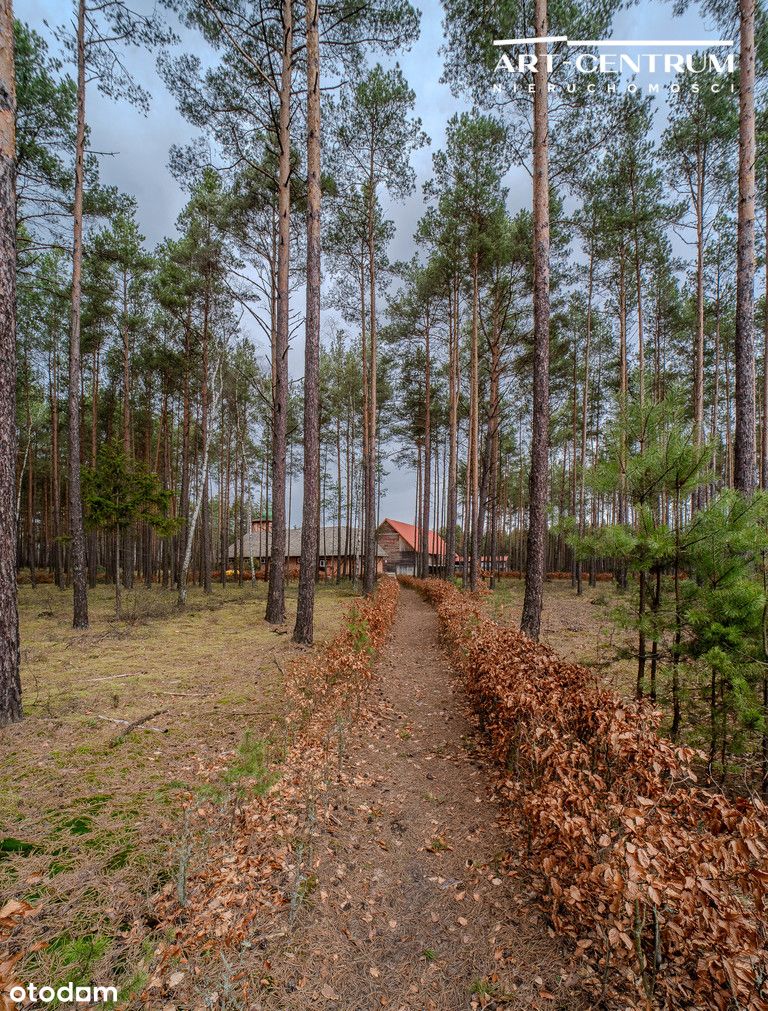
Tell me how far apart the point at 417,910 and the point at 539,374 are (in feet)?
25.1

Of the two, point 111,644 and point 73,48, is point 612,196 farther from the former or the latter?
point 111,644

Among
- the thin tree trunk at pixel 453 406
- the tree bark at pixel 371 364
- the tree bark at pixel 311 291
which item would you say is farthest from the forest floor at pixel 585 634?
the tree bark at pixel 371 364

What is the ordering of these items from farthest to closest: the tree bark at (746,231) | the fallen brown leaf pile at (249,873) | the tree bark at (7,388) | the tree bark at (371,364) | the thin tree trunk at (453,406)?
1. the thin tree trunk at (453,406)
2. the tree bark at (371,364)
3. the tree bark at (746,231)
4. the tree bark at (7,388)
5. the fallen brown leaf pile at (249,873)

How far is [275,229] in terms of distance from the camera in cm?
1327

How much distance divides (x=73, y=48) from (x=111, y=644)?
1328 centimetres

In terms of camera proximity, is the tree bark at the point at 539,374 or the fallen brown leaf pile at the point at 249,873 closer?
the fallen brown leaf pile at the point at 249,873

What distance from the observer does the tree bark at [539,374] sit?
7.39m

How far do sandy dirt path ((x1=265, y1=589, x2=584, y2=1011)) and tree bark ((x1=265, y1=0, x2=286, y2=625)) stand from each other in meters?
7.20

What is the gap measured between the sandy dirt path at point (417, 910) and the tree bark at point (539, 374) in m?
3.49

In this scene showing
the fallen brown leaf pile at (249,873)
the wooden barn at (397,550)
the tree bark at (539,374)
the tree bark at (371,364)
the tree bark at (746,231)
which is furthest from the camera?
the wooden barn at (397,550)

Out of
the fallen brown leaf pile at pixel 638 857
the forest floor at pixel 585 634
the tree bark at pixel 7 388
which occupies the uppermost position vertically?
the tree bark at pixel 7 388

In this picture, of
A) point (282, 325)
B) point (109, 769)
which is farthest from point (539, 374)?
point (109, 769)

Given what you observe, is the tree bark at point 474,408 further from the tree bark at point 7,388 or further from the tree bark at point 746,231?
the tree bark at point 7,388

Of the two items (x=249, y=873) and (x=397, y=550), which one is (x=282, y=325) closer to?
(x=249, y=873)
